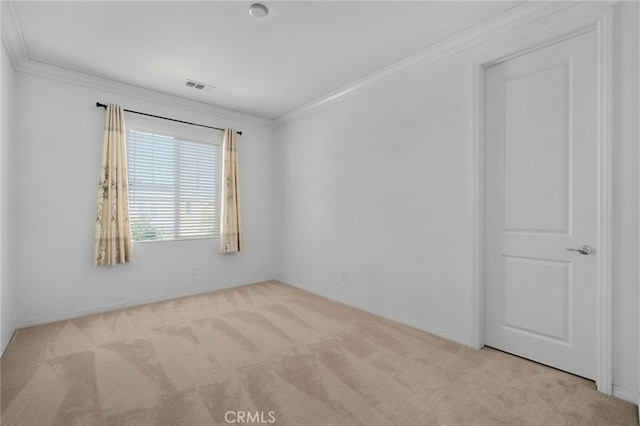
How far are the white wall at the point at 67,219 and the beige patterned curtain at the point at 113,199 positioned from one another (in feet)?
0.42

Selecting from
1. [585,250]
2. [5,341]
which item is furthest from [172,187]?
[585,250]

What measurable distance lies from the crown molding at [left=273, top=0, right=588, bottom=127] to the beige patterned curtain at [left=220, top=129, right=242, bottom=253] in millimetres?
1664

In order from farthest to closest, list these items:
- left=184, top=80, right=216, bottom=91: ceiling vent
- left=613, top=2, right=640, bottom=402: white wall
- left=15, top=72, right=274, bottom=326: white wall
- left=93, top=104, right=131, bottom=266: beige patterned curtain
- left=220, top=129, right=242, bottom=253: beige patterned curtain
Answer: left=220, top=129, right=242, bottom=253: beige patterned curtain, left=184, top=80, right=216, bottom=91: ceiling vent, left=93, top=104, right=131, bottom=266: beige patterned curtain, left=15, top=72, right=274, bottom=326: white wall, left=613, top=2, right=640, bottom=402: white wall

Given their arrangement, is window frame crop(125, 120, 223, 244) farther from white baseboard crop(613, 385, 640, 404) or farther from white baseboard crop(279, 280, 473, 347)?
white baseboard crop(613, 385, 640, 404)

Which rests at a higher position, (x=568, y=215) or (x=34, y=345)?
(x=568, y=215)

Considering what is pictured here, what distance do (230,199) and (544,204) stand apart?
394cm

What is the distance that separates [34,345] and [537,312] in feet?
14.3

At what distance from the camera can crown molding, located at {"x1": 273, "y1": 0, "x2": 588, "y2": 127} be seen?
2318 mm

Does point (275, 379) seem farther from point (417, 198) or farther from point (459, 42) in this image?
point (459, 42)

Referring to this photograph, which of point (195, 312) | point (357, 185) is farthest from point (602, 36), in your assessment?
point (195, 312)

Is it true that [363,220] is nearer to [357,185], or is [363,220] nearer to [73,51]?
[357,185]

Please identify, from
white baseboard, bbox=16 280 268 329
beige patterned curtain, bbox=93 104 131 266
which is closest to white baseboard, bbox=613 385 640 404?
white baseboard, bbox=16 280 268 329

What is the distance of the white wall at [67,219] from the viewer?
3242 mm

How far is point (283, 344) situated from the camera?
279cm
